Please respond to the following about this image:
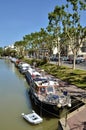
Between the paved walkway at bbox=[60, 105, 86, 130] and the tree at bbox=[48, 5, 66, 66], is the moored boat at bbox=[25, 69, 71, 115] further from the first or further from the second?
the tree at bbox=[48, 5, 66, 66]

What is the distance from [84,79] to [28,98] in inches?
381

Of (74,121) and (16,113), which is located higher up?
(74,121)

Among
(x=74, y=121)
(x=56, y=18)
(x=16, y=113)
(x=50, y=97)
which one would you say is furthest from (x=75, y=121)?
(x=56, y=18)

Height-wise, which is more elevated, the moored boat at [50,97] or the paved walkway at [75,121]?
the moored boat at [50,97]

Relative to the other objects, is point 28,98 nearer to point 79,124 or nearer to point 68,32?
point 79,124

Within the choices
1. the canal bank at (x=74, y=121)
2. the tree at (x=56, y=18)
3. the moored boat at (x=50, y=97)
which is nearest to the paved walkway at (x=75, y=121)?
the canal bank at (x=74, y=121)

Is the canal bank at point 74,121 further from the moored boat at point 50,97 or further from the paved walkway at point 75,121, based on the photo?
the moored boat at point 50,97

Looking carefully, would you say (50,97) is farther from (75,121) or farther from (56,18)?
(56,18)

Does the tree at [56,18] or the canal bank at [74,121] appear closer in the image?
the canal bank at [74,121]

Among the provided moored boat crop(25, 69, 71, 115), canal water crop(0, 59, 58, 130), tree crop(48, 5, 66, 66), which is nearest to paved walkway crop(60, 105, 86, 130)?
canal water crop(0, 59, 58, 130)

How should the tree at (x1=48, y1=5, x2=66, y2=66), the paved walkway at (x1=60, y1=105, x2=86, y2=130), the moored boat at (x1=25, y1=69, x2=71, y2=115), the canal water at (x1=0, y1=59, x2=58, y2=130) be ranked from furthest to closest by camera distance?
1. the tree at (x1=48, y1=5, x2=66, y2=66)
2. the moored boat at (x1=25, y1=69, x2=71, y2=115)
3. the canal water at (x1=0, y1=59, x2=58, y2=130)
4. the paved walkway at (x1=60, y1=105, x2=86, y2=130)

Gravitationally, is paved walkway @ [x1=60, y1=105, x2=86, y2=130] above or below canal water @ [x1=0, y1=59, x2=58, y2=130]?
above

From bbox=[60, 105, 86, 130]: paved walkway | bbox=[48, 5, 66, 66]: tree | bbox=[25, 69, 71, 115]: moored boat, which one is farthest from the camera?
bbox=[48, 5, 66, 66]: tree

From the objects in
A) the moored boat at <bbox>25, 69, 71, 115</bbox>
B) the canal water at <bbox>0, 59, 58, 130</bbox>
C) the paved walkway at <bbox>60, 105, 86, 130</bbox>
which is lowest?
the canal water at <bbox>0, 59, 58, 130</bbox>
